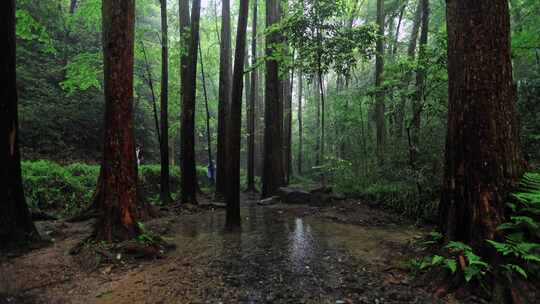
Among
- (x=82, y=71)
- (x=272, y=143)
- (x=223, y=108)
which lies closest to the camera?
(x=82, y=71)

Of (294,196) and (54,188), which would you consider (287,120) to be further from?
(54,188)

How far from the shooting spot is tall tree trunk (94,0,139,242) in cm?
492

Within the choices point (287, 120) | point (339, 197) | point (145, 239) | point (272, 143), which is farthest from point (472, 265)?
point (287, 120)

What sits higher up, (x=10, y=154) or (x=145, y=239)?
(x=10, y=154)

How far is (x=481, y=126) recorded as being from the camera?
3.39 meters

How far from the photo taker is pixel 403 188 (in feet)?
26.7

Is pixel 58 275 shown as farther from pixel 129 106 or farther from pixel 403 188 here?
pixel 403 188

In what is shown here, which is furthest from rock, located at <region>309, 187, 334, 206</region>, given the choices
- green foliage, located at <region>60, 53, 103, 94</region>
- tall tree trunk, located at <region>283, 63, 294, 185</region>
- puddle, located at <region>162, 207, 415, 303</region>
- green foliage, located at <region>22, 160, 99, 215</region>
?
green foliage, located at <region>60, 53, 103, 94</region>

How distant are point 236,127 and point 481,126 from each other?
452cm

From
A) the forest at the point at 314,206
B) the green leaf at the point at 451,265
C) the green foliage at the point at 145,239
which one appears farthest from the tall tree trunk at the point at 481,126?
Result: the green foliage at the point at 145,239

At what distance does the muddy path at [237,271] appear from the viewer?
10.5 ft

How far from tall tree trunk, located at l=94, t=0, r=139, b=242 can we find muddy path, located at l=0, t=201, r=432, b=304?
29.6 inches

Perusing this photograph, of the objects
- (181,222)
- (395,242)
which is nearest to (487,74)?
(395,242)

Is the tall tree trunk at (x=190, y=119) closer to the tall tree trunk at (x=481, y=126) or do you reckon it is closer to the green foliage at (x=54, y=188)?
the green foliage at (x=54, y=188)
